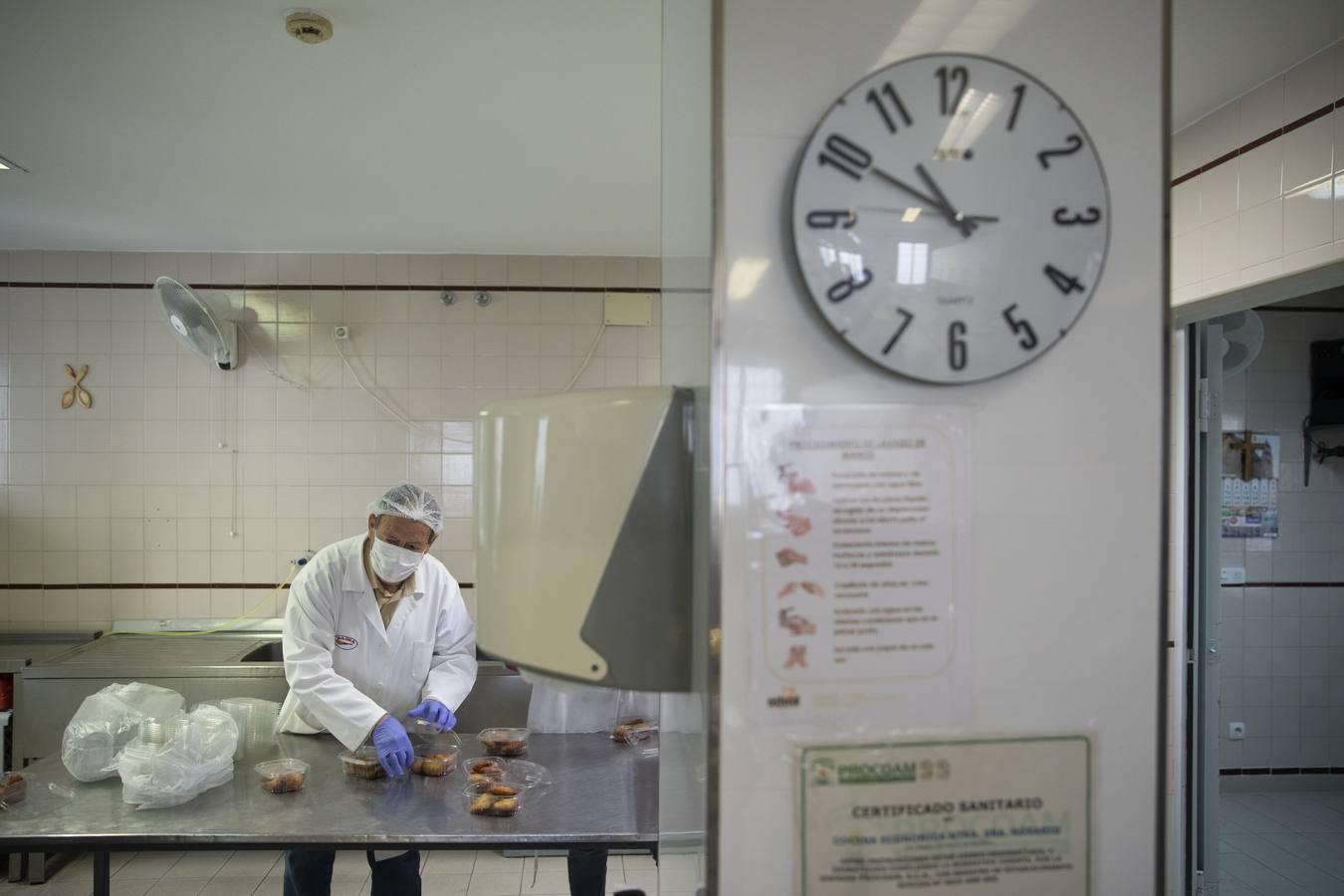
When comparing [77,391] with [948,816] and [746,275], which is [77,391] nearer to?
[746,275]

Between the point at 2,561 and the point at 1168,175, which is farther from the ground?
the point at 1168,175

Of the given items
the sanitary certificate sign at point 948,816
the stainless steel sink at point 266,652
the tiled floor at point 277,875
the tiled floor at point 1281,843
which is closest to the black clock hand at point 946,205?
→ the sanitary certificate sign at point 948,816

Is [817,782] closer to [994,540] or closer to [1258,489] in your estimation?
[994,540]

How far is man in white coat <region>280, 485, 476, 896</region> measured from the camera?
2.54 meters

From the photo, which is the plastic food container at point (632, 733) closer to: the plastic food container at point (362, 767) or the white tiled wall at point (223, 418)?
the plastic food container at point (362, 767)

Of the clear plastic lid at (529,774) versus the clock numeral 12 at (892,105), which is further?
the clear plastic lid at (529,774)

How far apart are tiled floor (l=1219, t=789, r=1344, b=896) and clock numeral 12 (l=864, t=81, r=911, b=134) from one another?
3.60 metres

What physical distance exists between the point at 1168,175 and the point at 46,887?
14.4 feet

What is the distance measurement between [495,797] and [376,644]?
100 cm

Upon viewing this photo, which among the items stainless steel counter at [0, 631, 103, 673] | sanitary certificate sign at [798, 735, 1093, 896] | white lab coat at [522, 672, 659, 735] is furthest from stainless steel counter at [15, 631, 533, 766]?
sanitary certificate sign at [798, 735, 1093, 896]

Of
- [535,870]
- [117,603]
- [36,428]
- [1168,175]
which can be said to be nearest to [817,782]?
[1168,175]

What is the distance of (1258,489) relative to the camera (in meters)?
4.26

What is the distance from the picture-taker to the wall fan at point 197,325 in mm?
3389

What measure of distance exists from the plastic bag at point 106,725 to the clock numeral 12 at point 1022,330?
2.51 m
